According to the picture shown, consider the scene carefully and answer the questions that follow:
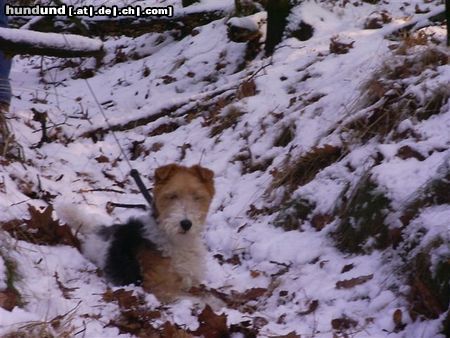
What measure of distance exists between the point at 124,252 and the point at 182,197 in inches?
24.3

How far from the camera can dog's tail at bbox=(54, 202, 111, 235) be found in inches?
210

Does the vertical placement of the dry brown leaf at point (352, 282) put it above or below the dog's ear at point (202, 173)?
below

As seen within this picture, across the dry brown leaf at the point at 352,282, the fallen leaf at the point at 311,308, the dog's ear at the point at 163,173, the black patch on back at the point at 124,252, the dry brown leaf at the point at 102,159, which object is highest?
the dog's ear at the point at 163,173

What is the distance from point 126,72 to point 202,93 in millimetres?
2608

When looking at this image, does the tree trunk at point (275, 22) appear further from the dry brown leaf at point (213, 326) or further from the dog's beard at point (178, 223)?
the dry brown leaf at point (213, 326)

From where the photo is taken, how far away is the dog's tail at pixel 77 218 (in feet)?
17.5

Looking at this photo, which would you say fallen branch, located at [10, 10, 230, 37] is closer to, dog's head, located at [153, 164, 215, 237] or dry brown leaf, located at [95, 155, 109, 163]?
dry brown leaf, located at [95, 155, 109, 163]

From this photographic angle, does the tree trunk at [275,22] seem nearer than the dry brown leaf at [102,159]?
No

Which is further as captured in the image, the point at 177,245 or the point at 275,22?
the point at 275,22

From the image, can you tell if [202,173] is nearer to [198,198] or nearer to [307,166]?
[198,198]

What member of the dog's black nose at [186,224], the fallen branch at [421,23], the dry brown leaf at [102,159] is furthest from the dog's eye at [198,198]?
the fallen branch at [421,23]

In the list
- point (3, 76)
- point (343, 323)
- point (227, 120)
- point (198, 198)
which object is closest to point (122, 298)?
point (198, 198)

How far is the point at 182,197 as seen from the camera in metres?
4.90

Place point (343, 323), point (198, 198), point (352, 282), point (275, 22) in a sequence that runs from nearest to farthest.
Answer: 1. point (343, 323)
2. point (352, 282)
3. point (198, 198)
4. point (275, 22)
